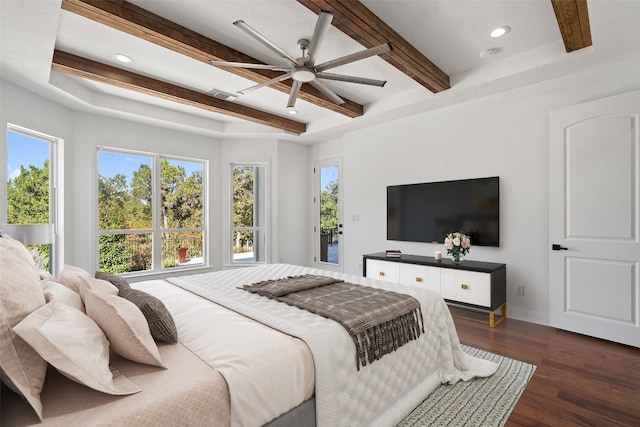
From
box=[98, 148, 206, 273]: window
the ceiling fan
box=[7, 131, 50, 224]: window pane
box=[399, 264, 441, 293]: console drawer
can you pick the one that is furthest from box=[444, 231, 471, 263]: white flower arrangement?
box=[7, 131, 50, 224]: window pane

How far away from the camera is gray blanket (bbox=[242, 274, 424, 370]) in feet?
5.39

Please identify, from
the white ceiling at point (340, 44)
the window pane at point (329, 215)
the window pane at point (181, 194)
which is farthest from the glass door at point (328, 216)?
the window pane at point (181, 194)

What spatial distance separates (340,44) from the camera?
2785 mm

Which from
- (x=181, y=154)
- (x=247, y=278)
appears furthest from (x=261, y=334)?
(x=181, y=154)

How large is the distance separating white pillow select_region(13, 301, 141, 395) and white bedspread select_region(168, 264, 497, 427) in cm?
71

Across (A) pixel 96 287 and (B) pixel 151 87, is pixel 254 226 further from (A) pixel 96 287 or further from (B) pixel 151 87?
(A) pixel 96 287

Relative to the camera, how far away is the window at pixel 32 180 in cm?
325

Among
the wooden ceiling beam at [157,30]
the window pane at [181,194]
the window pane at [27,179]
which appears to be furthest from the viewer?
the window pane at [181,194]

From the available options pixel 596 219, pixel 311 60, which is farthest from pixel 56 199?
pixel 596 219

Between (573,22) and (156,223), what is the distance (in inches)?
210

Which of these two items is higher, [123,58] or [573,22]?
[123,58]

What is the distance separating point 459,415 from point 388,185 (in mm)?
3233

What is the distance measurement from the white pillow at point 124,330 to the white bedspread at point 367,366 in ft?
1.86

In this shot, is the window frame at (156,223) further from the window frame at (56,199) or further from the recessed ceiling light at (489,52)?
the recessed ceiling light at (489,52)
